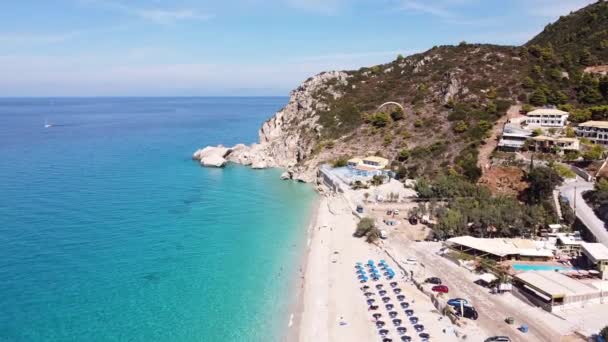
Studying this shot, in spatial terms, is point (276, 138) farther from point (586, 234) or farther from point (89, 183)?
point (586, 234)

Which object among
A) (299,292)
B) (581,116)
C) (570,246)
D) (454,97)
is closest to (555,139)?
(581,116)

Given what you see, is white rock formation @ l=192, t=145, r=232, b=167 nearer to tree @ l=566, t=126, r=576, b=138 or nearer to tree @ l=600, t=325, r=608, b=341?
tree @ l=566, t=126, r=576, b=138

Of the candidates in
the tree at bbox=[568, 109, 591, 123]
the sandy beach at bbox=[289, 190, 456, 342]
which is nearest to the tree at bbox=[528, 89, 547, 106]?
the tree at bbox=[568, 109, 591, 123]

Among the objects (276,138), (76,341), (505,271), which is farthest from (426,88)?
(76,341)

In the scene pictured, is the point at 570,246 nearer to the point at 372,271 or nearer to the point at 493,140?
the point at 372,271

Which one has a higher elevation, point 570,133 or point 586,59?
point 586,59

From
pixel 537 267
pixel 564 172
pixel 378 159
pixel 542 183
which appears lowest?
pixel 537 267

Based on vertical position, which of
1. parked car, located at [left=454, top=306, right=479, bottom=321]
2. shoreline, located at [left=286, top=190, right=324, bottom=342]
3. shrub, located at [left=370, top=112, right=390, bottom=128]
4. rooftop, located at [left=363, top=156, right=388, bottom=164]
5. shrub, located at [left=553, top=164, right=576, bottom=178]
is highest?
shrub, located at [left=370, top=112, right=390, bottom=128]
